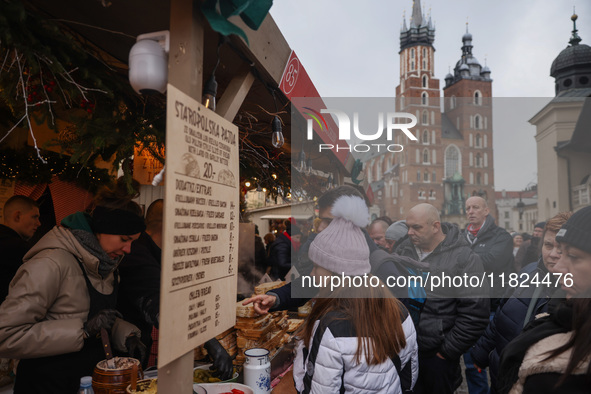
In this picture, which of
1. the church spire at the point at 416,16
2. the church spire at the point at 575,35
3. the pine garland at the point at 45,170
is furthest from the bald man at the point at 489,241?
the church spire at the point at 416,16

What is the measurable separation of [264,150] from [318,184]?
2.24m

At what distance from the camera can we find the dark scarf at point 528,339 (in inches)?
51.3

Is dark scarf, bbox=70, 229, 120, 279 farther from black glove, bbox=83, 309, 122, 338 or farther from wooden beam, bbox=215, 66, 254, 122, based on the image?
wooden beam, bbox=215, 66, 254, 122

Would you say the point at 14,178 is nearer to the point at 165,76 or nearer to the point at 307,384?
the point at 165,76

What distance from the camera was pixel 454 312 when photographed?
119 inches

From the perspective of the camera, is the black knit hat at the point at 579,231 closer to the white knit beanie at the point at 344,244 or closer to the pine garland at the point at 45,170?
the white knit beanie at the point at 344,244

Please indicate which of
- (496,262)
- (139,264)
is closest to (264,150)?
(139,264)

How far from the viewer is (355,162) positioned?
22.2ft

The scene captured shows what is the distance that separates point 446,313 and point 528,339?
172 centimetres

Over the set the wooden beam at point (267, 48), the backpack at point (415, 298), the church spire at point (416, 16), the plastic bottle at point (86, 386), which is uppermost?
the church spire at point (416, 16)

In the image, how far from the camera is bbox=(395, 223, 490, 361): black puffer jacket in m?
2.94

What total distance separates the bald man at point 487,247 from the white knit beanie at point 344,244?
2434 millimetres

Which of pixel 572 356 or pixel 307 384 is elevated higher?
pixel 572 356

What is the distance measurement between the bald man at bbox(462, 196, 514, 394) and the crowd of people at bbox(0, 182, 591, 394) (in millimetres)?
1047
